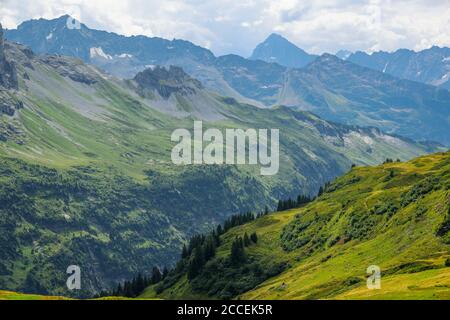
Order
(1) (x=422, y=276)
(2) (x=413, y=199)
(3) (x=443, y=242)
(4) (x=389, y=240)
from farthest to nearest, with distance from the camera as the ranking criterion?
(2) (x=413, y=199) → (4) (x=389, y=240) → (3) (x=443, y=242) → (1) (x=422, y=276)

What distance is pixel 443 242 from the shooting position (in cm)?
12838

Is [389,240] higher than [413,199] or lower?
lower

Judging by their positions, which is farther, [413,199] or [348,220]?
[348,220]
